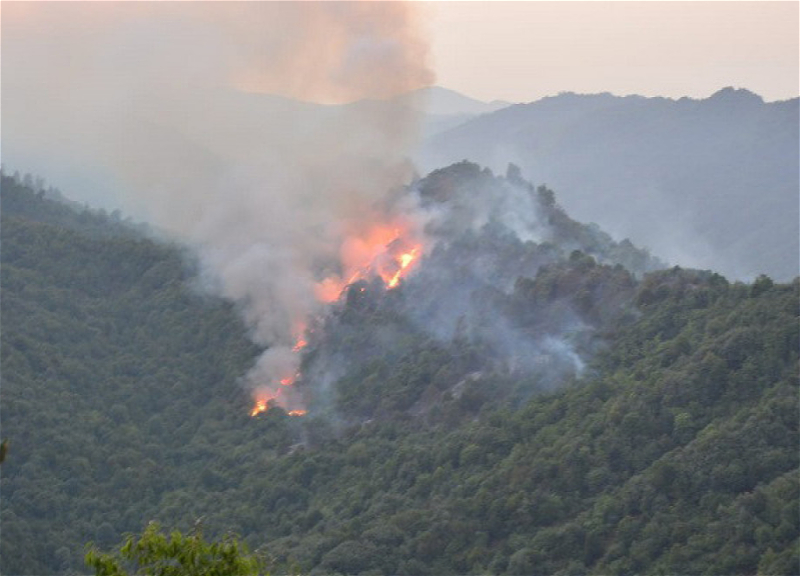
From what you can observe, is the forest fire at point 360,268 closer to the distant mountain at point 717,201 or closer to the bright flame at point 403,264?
the bright flame at point 403,264

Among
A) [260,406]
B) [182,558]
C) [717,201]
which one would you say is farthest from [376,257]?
[717,201]

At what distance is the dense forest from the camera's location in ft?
201

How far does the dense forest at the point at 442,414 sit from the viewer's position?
61312 millimetres

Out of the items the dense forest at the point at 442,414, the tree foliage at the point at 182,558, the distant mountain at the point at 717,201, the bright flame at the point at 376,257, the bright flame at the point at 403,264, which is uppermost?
the distant mountain at the point at 717,201

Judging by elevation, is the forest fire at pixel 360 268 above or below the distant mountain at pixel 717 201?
below

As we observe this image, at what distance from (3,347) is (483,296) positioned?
25169 millimetres

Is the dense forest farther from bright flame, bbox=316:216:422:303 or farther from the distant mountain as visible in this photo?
the distant mountain

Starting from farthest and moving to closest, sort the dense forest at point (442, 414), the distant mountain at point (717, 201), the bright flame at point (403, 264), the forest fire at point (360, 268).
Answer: the distant mountain at point (717, 201) → the bright flame at point (403, 264) → the forest fire at point (360, 268) → the dense forest at point (442, 414)

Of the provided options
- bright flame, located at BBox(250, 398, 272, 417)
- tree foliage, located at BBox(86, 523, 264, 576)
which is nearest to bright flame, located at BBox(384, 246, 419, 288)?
bright flame, located at BBox(250, 398, 272, 417)

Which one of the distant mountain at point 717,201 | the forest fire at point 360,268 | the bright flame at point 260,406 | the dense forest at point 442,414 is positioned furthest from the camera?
the distant mountain at point 717,201

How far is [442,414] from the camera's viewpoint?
255 feet

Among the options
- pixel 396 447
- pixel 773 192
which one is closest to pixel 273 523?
pixel 396 447

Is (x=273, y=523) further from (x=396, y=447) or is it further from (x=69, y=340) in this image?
(x=69, y=340)

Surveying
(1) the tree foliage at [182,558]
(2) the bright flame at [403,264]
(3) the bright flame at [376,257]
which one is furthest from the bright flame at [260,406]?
(1) the tree foliage at [182,558]
